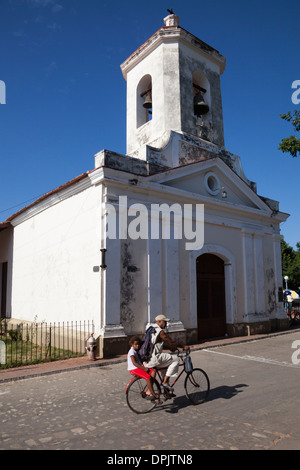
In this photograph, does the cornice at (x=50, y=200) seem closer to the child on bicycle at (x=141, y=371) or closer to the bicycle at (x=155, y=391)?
the child on bicycle at (x=141, y=371)

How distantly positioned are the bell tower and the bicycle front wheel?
790cm

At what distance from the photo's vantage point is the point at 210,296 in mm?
13336

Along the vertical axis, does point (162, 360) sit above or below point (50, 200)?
below

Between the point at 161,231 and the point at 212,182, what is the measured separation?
3820 mm

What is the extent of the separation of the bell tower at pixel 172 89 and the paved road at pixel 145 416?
7.61 meters

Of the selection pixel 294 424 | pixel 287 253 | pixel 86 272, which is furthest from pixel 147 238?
pixel 287 253

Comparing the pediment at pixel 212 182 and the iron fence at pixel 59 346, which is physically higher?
the pediment at pixel 212 182

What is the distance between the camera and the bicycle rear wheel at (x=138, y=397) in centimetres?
546

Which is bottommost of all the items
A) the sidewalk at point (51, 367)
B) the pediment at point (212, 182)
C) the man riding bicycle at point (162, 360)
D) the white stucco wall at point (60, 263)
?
the sidewalk at point (51, 367)

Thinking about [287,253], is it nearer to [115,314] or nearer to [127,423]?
[115,314]

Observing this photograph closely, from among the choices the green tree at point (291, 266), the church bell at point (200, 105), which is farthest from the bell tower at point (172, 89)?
the green tree at point (291, 266)

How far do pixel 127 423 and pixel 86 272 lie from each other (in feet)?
20.1

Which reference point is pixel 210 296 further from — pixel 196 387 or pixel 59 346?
pixel 196 387

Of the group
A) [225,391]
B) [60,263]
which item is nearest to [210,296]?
[60,263]
